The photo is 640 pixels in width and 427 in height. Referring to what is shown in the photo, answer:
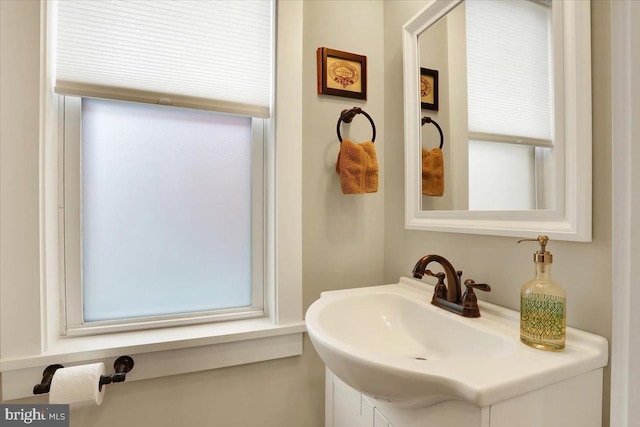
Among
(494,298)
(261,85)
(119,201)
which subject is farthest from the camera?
(261,85)

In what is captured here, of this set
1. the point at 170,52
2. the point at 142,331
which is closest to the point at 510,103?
the point at 170,52

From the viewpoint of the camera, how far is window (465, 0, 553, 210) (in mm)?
735

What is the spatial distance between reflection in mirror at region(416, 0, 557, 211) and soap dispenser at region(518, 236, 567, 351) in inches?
7.2

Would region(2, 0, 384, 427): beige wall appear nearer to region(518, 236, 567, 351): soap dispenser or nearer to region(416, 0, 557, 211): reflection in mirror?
region(416, 0, 557, 211): reflection in mirror

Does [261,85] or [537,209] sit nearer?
[537,209]

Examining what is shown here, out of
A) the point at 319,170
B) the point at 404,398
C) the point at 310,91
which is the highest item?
the point at 310,91

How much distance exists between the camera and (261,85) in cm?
118

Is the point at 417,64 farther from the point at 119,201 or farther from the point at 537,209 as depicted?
the point at 119,201

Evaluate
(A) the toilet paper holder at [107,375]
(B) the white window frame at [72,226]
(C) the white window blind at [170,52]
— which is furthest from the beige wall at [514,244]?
(B) the white window frame at [72,226]

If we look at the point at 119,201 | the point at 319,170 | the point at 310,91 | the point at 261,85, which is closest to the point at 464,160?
the point at 319,170

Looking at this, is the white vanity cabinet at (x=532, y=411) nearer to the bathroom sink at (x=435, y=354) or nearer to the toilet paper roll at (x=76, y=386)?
the bathroom sink at (x=435, y=354)

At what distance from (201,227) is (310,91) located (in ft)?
2.31

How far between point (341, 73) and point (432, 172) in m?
0.57

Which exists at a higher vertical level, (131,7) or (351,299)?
(131,7)
